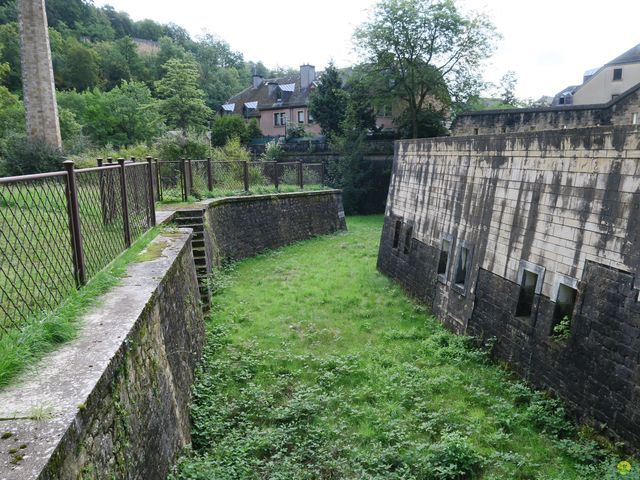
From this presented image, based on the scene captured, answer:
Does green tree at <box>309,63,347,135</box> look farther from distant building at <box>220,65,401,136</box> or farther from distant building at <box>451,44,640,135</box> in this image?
A: distant building at <box>451,44,640,135</box>

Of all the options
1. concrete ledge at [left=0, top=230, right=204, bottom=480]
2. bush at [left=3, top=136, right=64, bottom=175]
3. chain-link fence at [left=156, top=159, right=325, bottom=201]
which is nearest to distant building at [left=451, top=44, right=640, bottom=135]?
chain-link fence at [left=156, top=159, right=325, bottom=201]

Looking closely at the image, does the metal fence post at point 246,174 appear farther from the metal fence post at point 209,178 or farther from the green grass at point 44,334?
the green grass at point 44,334

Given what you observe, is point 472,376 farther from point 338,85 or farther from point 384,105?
point 338,85

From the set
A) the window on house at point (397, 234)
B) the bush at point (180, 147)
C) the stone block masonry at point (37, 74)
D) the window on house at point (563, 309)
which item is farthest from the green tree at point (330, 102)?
the window on house at point (563, 309)

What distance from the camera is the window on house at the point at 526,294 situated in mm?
6855

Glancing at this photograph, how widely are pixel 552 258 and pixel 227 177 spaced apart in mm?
12215

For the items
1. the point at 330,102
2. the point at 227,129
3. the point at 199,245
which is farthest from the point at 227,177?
the point at 227,129

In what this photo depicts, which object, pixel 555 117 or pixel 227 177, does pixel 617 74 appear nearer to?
pixel 555 117

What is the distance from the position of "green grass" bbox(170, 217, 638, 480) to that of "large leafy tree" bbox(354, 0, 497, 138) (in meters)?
20.3

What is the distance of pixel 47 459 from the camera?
183 cm

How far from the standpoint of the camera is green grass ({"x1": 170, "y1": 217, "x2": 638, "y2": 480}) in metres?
4.75

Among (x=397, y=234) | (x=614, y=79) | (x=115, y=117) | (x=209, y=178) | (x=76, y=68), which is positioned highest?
(x=614, y=79)

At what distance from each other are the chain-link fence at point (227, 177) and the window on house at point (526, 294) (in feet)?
28.7

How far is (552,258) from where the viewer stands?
20.9 feet
